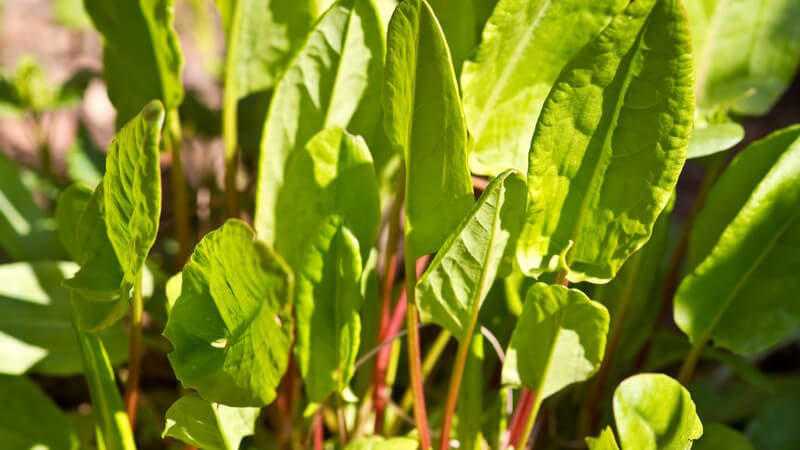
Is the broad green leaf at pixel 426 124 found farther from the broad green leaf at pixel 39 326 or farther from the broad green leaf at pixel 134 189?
the broad green leaf at pixel 39 326

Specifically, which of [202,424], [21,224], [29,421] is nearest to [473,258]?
[202,424]

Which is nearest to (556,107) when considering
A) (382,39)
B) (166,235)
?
(382,39)

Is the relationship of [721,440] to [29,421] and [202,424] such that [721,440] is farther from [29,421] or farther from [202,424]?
[29,421]

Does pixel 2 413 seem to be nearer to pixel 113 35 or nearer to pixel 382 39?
pixel 113 35

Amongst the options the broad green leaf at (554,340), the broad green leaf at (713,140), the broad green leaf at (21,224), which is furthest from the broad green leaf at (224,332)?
the broad green leaf at (21,224)

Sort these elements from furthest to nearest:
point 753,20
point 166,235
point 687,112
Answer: point 166,235
point 753,20
point 687,112

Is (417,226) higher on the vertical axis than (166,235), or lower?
higher

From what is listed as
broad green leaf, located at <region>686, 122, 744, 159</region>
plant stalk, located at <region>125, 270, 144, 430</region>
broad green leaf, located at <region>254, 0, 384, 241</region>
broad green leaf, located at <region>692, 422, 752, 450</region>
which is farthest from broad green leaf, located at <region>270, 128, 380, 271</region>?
broad green leaf, located at <region>692, 422, 752, 450</region>
